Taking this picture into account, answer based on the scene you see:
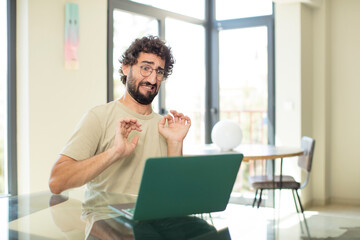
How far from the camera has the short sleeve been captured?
1.68m

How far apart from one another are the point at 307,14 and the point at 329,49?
1.64ft

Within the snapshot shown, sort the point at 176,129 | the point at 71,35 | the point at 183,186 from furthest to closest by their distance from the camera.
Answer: the point at 71,35
the point at 176,129
the point at 183,186

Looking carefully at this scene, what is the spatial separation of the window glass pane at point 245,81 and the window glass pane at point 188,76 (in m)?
0.25

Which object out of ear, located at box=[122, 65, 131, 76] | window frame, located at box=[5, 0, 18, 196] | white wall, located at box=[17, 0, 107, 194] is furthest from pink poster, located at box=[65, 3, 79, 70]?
ear, located at box=[122, 65, 131, 76]

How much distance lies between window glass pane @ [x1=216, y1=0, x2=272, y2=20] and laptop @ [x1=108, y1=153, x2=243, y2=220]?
4329mm

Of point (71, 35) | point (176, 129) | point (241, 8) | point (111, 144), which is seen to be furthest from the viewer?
point (241, 8)

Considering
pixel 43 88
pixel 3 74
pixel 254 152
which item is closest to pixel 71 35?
pixel 43 88

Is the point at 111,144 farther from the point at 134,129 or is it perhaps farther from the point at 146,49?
the point at 146,49

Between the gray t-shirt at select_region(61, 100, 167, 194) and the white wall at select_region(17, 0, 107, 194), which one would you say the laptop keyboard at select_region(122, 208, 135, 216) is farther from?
the white wall at select_region(17, 0, 107, 194)

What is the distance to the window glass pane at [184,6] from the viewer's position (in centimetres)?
490

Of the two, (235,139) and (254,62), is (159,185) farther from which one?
(254,62)

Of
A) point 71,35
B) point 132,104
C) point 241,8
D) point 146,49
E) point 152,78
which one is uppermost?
point 241,8

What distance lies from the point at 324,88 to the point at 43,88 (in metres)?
3.04

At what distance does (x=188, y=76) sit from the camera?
5.57 meters
